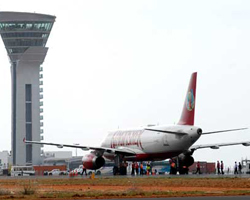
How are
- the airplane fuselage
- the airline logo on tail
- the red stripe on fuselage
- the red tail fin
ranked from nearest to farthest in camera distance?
the airplane fuselage → the red tail fin → the airline logo on tail → the red stripe on fuselage

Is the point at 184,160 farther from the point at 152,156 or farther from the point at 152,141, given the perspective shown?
the point at 152,141

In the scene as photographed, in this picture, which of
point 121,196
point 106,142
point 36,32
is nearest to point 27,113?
point 36,32

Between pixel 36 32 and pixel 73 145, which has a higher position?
pixel 36 32

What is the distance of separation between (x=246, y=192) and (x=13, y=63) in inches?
5665

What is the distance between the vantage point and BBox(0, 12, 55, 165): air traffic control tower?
170 m

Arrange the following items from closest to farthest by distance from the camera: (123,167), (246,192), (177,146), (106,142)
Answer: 1. (246,192)
2. (177,146)
3. (123,167)
4. (106,142)

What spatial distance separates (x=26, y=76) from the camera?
171 m

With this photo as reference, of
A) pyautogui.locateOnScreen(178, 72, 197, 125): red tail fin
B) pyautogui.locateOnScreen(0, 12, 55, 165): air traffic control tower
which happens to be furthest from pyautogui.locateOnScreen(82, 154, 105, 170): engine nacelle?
pyautogui.locateOnScreen(0, 12, 55, 165): air traffic control tower

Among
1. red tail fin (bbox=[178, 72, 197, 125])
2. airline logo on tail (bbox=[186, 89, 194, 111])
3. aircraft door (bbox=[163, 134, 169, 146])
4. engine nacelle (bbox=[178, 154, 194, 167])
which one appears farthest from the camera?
engine nacelle (bbox=[178, 154, 194, 167])

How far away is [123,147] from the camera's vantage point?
7219 centimetres

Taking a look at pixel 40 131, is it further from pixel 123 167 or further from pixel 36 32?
pixel 123 167

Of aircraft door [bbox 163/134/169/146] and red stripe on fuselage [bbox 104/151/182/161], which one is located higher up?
aircraft door [bbox 163/134/169/146]

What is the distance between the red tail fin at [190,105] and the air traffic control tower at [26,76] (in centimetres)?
10846

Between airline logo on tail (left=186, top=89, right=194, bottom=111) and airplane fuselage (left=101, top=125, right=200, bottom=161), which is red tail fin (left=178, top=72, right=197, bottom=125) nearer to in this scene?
airline logo on tail (left=186, top=89, right=194, bottom=111)
